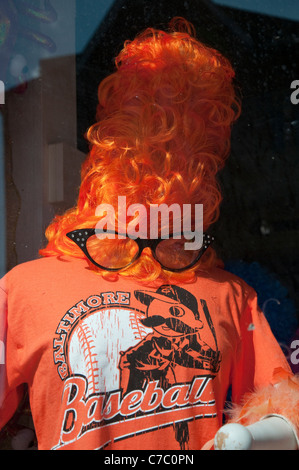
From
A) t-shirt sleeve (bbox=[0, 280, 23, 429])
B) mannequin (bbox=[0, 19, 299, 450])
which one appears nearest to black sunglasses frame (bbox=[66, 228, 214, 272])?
mannequin (bbox=[0, 19, 299, 450])

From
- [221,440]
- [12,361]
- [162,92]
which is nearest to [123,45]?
[162,92]

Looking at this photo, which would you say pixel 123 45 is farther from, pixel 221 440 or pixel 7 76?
pixel 221 440

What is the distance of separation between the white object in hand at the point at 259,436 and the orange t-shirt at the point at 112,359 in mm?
150

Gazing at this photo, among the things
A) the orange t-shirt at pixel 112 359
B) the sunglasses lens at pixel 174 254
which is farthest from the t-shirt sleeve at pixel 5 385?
the sunglasses lens at pixel 174 254

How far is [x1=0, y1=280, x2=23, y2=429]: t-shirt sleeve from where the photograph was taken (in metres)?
0.93

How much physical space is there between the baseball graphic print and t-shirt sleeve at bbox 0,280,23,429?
4.6 inches

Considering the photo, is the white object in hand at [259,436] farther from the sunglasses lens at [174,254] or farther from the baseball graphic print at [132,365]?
the sunglasses lens at [174,254]

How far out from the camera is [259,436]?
75 cm

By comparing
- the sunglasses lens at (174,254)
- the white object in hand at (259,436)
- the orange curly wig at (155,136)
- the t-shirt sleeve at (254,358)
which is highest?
the orange curly wig at (155,136)

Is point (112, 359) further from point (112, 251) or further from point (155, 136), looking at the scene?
point (155, 136)

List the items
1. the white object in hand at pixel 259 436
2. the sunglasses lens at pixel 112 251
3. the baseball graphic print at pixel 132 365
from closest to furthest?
1. the white object in hand at pixel 259 436
2. the baseball graphic print at pixel 132 365
3. the sunglasses lens at pixel 112 251

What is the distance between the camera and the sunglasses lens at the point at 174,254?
1000mm

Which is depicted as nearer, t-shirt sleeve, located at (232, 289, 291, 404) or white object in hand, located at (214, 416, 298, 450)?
white object in hand, located at (214, 416, 298, 450)

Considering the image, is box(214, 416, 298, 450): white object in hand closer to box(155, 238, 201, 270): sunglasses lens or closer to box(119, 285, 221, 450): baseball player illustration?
A: box(119, 285, 221, 450): baseball player illustration
